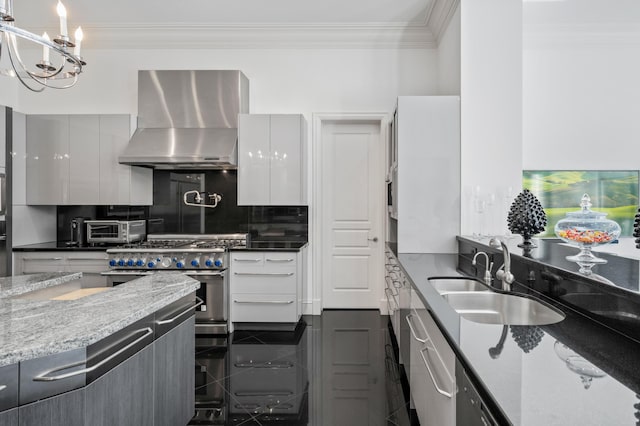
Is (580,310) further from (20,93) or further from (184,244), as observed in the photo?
(20,93)

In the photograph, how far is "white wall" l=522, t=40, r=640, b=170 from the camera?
14.3 ft

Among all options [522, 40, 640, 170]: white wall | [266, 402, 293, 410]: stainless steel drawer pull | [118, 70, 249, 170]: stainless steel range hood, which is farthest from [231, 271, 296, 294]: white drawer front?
[522, 40, 640, 170]: white wall

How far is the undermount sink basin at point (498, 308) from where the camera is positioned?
1.83m

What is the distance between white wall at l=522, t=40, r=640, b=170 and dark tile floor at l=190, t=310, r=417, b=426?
279 centimetres

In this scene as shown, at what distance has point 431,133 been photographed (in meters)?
3.50

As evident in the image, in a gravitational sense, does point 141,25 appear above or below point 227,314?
above

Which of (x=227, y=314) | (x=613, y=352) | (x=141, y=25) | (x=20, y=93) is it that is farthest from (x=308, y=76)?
(x=613, y=352)

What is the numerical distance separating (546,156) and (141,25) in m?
4.82

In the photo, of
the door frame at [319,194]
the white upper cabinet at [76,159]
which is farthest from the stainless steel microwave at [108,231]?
the door frame at [319,194]

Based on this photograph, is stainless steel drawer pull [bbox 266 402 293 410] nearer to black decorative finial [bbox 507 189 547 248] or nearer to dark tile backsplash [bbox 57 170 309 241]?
black decorative finial [bbox 507 189 547 248]

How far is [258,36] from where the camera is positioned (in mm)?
4586

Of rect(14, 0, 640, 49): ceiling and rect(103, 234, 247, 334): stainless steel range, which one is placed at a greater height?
rect(14, 0, 640, 49): ceiling

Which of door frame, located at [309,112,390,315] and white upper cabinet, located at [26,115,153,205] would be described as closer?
white upper cabinet, located at [26,115,153,205]

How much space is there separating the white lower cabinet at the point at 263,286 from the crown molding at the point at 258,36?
250 cm
